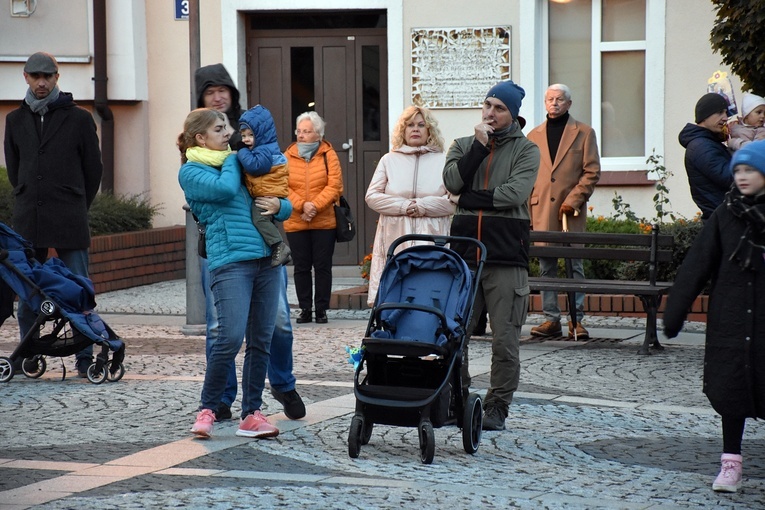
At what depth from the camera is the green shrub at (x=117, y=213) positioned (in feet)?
47.8

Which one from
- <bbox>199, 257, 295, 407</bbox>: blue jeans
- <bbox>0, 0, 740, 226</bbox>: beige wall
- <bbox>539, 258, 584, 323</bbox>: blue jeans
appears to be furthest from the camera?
<bbox>0, 0, 740, 226</bbox>: beige wall

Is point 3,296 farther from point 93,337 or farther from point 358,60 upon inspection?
point 358,60

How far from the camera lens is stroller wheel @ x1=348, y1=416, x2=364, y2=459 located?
6496 millimetres

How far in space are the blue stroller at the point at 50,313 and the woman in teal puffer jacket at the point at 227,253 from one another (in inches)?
79.4

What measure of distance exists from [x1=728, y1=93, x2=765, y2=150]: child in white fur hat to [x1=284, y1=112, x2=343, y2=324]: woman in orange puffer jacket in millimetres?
3799

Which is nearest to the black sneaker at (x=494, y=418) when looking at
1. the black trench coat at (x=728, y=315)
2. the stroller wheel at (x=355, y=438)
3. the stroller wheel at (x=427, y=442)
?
the stroller wheel at (x=427, y=442)

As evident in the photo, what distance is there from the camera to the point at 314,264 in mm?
12102

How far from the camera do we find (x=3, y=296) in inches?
305

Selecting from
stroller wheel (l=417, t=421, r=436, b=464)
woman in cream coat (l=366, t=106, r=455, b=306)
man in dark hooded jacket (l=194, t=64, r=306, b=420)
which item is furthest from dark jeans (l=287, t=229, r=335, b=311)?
stroller wheel (l=417, t=421, r=436, b=464)

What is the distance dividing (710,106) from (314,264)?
419cm

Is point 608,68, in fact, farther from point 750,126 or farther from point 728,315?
point 728,315

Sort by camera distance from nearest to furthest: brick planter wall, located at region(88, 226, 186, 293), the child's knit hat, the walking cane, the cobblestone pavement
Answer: the cobblestone pavement
the child's knit hat
the walking cane
brick planter wall, located at region(88, 226, 186, 293)

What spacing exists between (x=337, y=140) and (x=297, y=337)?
5.27 meters

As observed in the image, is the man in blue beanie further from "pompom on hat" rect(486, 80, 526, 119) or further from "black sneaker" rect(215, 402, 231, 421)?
"black sneaker" rect(215, 402, 231, 421)
